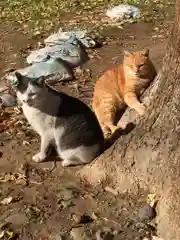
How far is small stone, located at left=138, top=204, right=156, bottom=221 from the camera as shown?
14.1 feet

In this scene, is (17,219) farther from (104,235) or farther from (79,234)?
(104,235)

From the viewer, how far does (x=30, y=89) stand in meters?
4.63

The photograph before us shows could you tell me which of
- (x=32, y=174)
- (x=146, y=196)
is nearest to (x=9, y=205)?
(x=32, y=174)

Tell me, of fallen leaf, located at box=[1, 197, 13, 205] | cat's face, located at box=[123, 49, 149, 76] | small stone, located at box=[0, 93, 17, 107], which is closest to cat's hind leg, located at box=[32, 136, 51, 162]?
fallen leaf, located at box=[1, 197, 13, 205]

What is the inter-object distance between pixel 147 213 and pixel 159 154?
0.48 meters

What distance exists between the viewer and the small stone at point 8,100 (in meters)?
6.35

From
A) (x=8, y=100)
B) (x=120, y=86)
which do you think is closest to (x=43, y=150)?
(x=120, y=86)

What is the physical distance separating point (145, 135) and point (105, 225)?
0.81 metres

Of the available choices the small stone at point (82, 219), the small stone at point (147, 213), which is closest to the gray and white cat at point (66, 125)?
the small stone at point (82, 219)

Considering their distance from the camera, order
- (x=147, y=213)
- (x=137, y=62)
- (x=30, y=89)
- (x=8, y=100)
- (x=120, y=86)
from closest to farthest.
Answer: (x=147, y=213) → (x=30, y=89) → (x=137, y=62) → (x=120, y=86) → (x=8, y=100)

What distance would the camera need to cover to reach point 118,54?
7.63 metres

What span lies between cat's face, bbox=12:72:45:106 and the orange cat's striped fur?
3.22ft

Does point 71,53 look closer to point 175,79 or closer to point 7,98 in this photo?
point 7,98

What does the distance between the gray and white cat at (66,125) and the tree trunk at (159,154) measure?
0.17 metres
